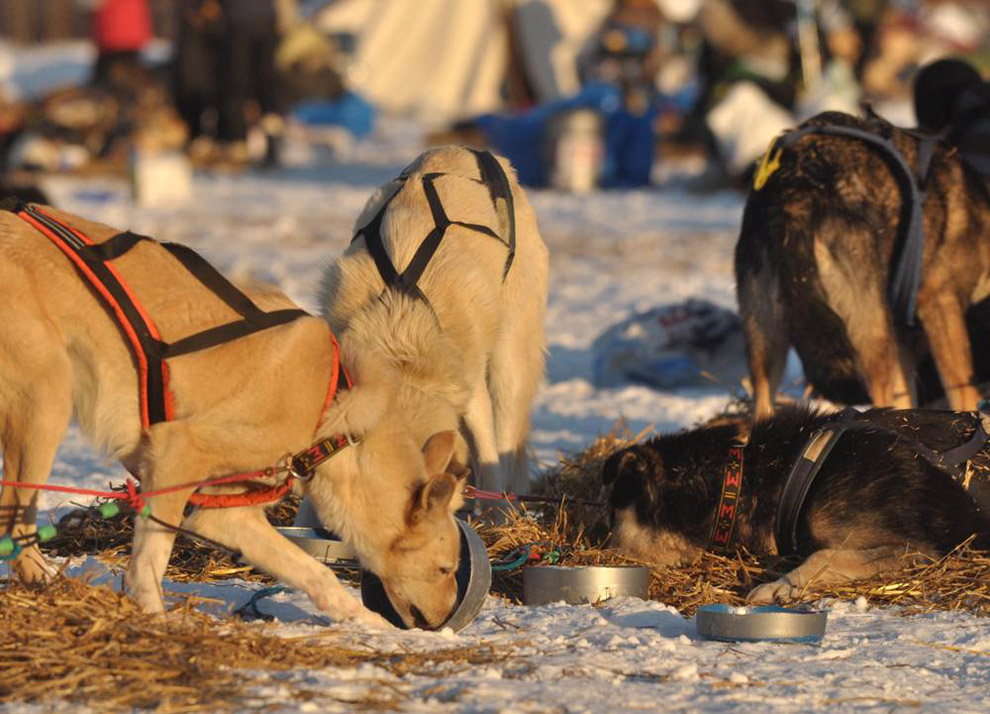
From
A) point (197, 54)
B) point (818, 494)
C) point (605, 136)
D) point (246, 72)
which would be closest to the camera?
point (818, 494)

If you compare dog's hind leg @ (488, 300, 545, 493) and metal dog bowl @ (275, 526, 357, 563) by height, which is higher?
dog's hind leg @ (488, 300, 545, 493)

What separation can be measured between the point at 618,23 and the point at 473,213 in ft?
65.2

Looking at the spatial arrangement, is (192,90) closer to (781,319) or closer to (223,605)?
(781,319)

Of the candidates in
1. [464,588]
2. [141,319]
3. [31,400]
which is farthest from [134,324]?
[464,588]

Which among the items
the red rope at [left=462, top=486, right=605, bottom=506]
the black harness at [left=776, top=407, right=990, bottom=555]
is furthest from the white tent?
the black harness at [left=776, top=407, right=990, bottom=555]

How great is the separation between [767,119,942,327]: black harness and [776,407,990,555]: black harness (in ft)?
4.38

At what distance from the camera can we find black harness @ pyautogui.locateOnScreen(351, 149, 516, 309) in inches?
208

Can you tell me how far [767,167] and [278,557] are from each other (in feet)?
9.82

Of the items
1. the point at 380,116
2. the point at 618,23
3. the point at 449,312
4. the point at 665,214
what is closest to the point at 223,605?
the point at 449,312

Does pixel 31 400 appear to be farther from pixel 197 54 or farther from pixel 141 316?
pixel 197 54

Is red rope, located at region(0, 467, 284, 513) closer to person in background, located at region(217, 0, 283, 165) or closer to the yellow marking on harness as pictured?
the yellow marking on harness

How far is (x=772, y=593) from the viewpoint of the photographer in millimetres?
4699

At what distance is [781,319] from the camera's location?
622cm

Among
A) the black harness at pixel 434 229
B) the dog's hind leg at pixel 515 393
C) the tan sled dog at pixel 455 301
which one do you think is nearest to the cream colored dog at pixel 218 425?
the tan sled dog at pixel 455 301
